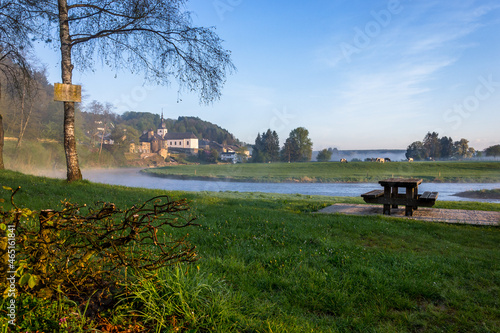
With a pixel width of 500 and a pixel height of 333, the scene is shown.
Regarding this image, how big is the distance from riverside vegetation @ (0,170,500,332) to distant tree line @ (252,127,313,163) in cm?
8017

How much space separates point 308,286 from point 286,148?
3376 inches

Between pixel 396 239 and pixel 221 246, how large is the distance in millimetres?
3539

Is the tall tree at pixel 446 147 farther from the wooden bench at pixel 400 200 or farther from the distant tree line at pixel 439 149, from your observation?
the wooden bench at pixel 400 200

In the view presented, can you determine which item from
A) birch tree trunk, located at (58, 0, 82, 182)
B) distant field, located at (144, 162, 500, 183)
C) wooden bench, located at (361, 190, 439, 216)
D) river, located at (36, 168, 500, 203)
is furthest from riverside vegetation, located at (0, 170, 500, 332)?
distant field, located at (144, 162, 500, 183)

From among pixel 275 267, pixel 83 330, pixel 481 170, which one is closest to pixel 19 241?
pixel 83 330

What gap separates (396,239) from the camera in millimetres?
5930

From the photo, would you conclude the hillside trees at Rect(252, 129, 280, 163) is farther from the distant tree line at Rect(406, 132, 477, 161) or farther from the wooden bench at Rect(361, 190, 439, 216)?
the wooden bench at Rect(361, 190, 439, 216)

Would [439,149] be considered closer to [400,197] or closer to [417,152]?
[417,152]

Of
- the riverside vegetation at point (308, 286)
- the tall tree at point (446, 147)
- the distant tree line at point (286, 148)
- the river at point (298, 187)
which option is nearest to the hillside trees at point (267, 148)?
the distant tree line at point (286, 148)

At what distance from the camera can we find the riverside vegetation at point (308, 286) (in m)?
2.28

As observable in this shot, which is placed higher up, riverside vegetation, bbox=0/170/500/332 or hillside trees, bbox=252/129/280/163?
hillside trees, bbox=252/129/280/163

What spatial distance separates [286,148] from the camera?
88.4 meters

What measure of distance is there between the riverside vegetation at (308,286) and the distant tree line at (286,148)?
8017 cm

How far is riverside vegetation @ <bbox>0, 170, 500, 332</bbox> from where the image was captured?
2277 millimetres
